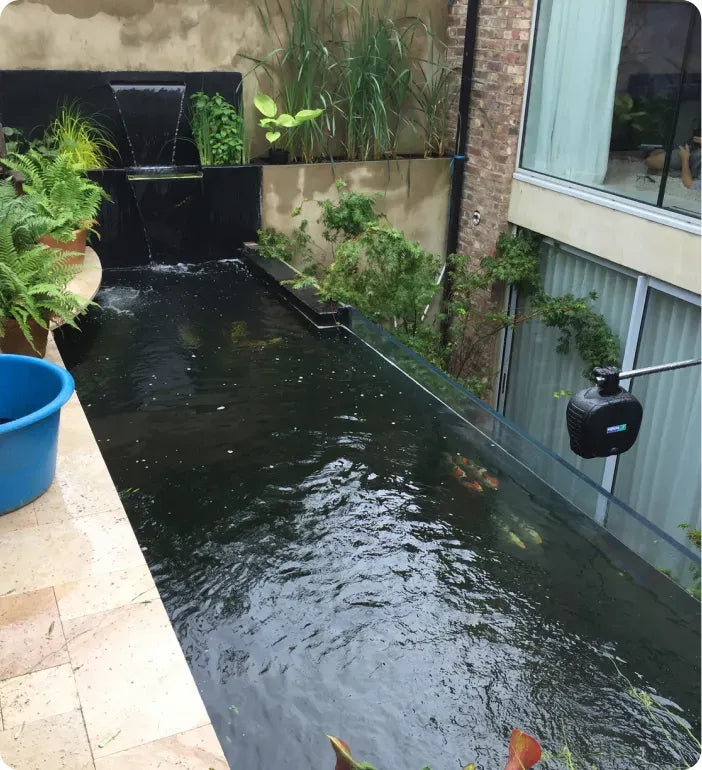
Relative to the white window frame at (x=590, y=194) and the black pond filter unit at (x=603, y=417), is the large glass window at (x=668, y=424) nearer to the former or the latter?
the white window frame at (x=590, y=194)

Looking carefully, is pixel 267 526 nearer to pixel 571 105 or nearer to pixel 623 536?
pixel 623 536

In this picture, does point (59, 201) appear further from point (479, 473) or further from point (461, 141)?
point (461, 141)

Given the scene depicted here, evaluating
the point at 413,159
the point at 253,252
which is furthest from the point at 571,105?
the point at 253,252

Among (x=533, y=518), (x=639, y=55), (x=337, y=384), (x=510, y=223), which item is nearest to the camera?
(x=533, y=518)

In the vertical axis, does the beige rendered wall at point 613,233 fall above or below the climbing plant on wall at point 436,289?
above

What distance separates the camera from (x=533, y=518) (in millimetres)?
3844

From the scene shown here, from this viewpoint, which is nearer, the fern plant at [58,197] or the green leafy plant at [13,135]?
the fern plant at [58,197]

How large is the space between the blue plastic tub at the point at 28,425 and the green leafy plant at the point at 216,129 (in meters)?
4.49

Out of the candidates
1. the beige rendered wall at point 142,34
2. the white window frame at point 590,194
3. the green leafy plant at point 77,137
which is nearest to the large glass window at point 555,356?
the white window frame at point 590,194

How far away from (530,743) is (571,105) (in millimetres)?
5334

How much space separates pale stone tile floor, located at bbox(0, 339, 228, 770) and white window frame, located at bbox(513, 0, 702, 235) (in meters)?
4.01

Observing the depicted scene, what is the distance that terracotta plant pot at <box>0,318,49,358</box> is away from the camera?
4.38m

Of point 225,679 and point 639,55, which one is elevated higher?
point 639,55

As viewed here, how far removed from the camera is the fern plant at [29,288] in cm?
408
